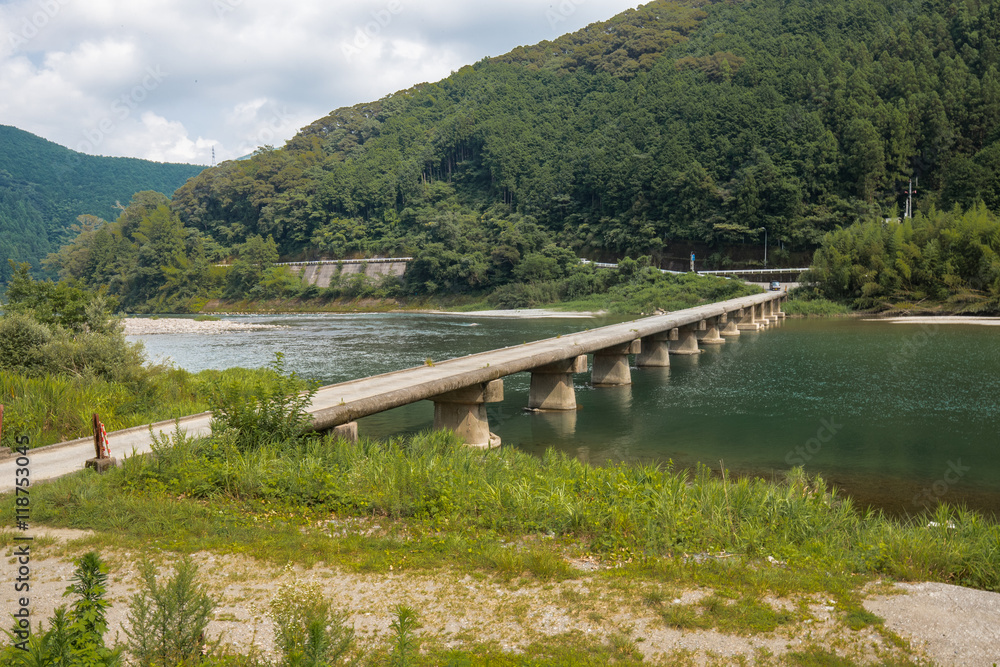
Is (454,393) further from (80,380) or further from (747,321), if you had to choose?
(747,321)

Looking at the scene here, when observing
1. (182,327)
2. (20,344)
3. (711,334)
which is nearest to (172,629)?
(20,344)

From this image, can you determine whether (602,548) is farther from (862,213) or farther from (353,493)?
(862,213)

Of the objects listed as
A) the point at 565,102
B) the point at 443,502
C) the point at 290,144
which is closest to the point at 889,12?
the point at 565,102

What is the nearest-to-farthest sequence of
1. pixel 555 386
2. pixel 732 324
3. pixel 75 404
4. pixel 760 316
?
pixel 75 404 < pixel 555 386 < pixel 732 324 < pixel 760 316

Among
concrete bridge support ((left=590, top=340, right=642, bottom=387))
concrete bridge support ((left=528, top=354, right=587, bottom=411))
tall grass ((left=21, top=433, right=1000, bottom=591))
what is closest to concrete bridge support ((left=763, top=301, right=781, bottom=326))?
concrete bridge support ((left=590, top=340, right=642, bottom=387))

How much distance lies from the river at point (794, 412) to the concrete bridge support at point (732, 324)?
476 centimetres

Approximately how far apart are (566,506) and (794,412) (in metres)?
14.3

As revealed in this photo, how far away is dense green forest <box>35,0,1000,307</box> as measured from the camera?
3135 inches

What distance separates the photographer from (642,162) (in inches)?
3583

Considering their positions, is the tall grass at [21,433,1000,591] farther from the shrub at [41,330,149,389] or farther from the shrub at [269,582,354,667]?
the shrub at [41,330,149,389]

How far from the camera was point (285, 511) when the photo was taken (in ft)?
27.6

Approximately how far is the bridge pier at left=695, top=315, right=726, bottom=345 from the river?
105cm

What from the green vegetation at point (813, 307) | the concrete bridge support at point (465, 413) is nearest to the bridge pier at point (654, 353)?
the concrete bridge support at point (465, 413)

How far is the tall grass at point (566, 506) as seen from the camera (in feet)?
24.1
